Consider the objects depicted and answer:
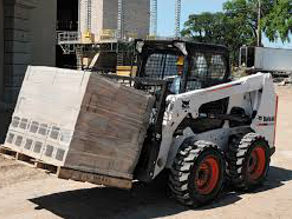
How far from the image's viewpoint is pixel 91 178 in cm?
627

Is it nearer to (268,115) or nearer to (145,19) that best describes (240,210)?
(268,115)

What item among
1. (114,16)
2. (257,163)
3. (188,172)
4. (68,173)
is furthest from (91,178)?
(114,16)

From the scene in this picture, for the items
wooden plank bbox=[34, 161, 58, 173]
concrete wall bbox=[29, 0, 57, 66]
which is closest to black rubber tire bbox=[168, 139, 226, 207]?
wooden plank bbox=[34, 161, 58, 173]

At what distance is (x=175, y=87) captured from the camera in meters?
7.61

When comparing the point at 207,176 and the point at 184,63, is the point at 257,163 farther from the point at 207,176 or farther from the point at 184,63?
the point at 184,63

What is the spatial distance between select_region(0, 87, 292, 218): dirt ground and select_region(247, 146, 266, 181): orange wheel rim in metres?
0.26

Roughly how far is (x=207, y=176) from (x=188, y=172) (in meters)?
0.56

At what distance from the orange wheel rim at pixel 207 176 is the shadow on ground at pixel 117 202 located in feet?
0.84

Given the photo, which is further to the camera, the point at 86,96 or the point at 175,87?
the point at 175,87

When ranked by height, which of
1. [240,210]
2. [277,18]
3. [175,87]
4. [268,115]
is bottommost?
[240,210]

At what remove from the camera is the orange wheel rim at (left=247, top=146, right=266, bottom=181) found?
8359 millimetres

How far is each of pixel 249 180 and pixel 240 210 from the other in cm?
108

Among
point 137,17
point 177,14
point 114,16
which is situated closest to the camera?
point 177,14

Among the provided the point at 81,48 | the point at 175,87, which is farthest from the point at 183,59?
the point at 81,48
